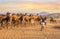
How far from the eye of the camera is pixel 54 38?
1477 centimetres

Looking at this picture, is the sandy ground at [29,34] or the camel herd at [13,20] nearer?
the sandy ground at [29,34]

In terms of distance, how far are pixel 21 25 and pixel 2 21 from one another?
2.16 metres

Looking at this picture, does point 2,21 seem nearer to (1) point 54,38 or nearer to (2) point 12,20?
(2) point 12,20

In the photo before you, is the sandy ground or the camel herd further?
the camel herd

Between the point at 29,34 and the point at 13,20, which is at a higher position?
the point at 29,34

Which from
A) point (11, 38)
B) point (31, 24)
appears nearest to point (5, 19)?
point (31, 24)

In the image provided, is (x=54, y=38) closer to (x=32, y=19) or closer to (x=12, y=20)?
(x=12, y=20)

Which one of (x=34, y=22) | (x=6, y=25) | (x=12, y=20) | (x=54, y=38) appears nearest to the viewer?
(x=54, y=38)

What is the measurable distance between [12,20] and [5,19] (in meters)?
1.12

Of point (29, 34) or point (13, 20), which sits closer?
point (29, 34)

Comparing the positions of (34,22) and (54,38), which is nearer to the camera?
A: (54,38)

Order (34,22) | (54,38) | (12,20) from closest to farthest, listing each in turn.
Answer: (54,38), (12,20), (34,22)

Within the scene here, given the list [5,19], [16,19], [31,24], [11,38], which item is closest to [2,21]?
[5,19]

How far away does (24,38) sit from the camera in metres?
15.0
